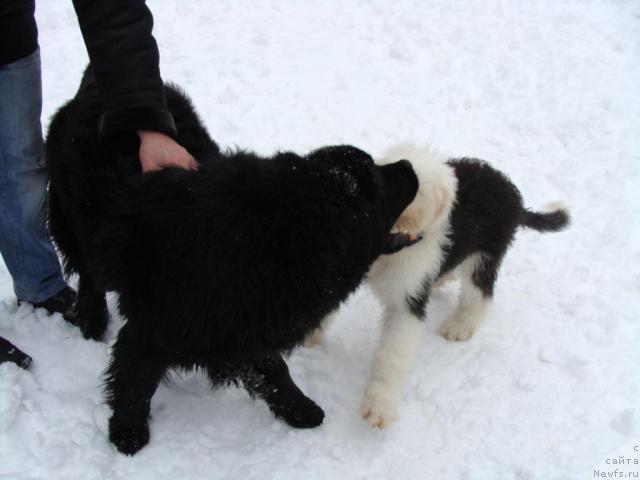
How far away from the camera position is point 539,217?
11.0 feet

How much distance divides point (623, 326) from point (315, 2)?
506 centimetres

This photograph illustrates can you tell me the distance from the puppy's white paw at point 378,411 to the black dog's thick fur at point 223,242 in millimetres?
759

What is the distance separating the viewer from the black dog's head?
1808mm

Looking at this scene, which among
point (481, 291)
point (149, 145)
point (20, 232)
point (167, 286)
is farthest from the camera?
point (481, 291)

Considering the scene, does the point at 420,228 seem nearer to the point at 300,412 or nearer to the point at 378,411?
the point at 378,411

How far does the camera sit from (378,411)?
8.30 ft

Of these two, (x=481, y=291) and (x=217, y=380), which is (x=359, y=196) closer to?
(x=217, y=380)

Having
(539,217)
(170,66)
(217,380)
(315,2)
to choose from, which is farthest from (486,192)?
(315,2)

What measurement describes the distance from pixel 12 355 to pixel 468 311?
2421mm

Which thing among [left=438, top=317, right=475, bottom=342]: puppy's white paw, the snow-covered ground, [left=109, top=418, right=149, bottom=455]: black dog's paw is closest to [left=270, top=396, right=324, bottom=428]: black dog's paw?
the snow-covered ground

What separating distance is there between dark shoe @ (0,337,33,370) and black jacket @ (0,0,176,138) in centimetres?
117

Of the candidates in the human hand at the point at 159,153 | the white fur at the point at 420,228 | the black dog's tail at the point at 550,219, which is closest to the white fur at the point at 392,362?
the white fur at the point at 420,228

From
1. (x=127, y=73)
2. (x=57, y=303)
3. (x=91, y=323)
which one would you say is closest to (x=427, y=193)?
(x=127, y=73)

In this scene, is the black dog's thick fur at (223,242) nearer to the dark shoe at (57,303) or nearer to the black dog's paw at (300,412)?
the black dog's paw at (300,412)
